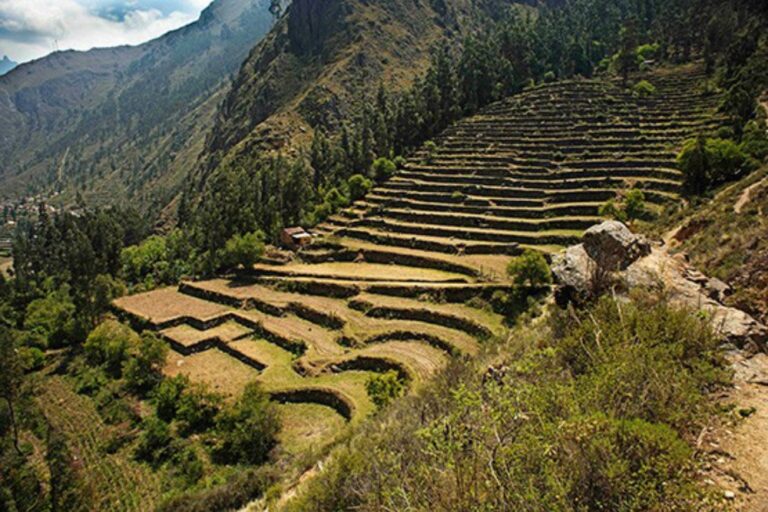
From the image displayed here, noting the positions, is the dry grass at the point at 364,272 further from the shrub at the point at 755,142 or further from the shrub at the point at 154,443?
the shrub at the point at 755,142

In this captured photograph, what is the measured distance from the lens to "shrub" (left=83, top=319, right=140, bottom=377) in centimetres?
3612

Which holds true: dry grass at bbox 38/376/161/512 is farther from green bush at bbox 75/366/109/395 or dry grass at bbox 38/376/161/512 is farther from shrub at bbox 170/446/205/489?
shrub at bbox 170/446/205/489

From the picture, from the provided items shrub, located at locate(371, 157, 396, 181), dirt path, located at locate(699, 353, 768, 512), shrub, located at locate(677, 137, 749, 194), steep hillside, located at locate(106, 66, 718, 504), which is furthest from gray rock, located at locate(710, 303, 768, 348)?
shrub, located at locate(371, 157, 396, 181)

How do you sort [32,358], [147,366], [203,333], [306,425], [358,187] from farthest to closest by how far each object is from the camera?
1. [358,187]
2. [32,358]
3. [203,333]
4. [147,366]
5. [306,425]

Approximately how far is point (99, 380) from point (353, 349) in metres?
20.0

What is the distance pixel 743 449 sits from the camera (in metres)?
8.13

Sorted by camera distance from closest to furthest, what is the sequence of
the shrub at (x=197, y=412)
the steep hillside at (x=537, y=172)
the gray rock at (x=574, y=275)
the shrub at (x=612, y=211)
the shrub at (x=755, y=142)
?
the gray rock at (x=574, y=275) → the shrub at (x=197, y=412) → the shrub at (x=755, y=142) → the shrub at (x=612, y=211) → the steep hillside at (x=537, y=172)

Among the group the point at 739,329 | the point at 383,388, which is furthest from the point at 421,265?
the point at 739,329

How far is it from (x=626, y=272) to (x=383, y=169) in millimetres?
49466

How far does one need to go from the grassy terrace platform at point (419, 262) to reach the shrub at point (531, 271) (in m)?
2.04

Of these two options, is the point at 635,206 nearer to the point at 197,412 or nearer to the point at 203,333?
the point at 197,412

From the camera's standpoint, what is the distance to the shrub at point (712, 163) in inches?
1494

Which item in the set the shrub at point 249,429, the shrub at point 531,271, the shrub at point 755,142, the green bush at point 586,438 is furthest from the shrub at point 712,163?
the shrub at point 249,429

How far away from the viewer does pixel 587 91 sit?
7100 cm
